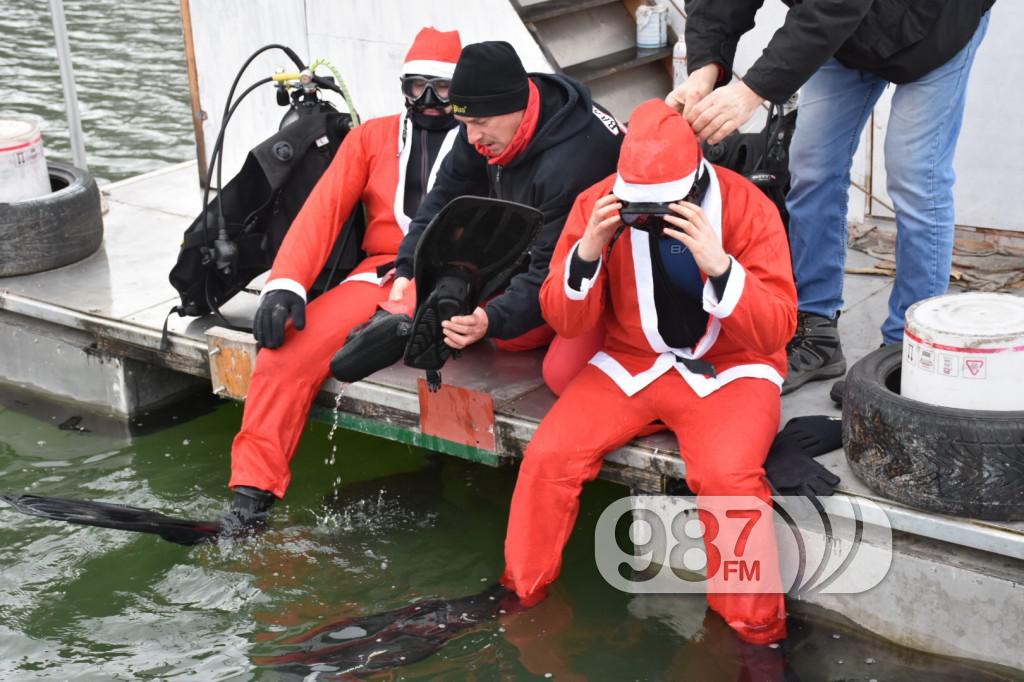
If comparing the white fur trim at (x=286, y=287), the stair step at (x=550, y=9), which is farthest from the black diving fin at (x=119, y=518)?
the stair step at (x=550, y=9)

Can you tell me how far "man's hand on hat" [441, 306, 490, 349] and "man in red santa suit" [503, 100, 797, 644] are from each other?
0.25 m

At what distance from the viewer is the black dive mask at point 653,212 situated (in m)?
Answer: 3.35

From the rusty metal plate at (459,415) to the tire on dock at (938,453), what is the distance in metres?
1.18

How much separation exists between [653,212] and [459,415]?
1.17 m

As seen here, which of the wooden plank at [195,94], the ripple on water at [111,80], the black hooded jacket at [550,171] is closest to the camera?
the black hooded jacket at [550,171]

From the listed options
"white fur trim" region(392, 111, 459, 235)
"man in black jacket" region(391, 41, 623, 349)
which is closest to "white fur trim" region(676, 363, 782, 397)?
"man in black jacket" region(391, 41, 623, 349)

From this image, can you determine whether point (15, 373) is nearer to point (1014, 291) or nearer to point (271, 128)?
point (271, 128)

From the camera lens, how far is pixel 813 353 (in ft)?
13.8

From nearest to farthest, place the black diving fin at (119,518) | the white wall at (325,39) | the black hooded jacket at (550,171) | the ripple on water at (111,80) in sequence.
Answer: the black hooded jacket at (550,171) → the black diving fin at (119,518) → the white wall at (325,39) → the ripple on water at (111,80)

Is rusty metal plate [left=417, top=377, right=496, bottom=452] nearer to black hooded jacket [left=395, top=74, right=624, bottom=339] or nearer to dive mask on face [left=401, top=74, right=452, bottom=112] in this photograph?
black hooded jacket [left=395, top=74, right=624, bottom=339]

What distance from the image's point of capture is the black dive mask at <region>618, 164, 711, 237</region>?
3.35 m

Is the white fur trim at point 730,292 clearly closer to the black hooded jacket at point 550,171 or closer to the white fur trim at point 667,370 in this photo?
the white fur trim at point 667,370

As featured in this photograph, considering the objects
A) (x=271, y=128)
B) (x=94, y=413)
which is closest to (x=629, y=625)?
(x=94, y=413)

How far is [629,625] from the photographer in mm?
3920
